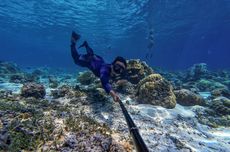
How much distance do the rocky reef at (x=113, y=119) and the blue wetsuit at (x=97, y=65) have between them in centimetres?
86

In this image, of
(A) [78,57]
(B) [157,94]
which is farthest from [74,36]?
(B) [157,94]

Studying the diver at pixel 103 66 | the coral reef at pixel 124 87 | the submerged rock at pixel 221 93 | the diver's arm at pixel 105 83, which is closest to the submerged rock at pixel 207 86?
the submerged rock at pixel 221 93

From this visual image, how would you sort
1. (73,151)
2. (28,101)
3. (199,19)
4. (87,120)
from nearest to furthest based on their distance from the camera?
(73,151) < (87,120) < (28,101) < (199,19)

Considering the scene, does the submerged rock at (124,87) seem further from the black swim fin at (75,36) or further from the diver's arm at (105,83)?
the black swim fin at (75,36)

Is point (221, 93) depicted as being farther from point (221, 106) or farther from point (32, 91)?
point (32, 91)

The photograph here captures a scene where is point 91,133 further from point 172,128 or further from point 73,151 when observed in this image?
point 172,128

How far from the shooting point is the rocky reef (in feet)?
16.3

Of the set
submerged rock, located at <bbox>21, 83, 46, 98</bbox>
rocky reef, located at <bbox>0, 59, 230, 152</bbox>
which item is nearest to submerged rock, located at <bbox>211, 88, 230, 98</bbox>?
rocky reef, located at <bbox>0, 59, 230, 152</bbox>

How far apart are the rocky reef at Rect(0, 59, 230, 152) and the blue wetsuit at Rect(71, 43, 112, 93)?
0.86 m

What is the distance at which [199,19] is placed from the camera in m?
43.4

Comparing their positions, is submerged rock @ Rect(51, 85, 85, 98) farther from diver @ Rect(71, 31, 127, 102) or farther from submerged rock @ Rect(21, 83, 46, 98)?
diver @ Rect(71, 31, 127, 102)

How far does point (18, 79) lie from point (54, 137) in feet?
37.1

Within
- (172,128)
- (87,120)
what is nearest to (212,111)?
(172,128)

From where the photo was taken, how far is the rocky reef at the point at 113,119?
4.97m
